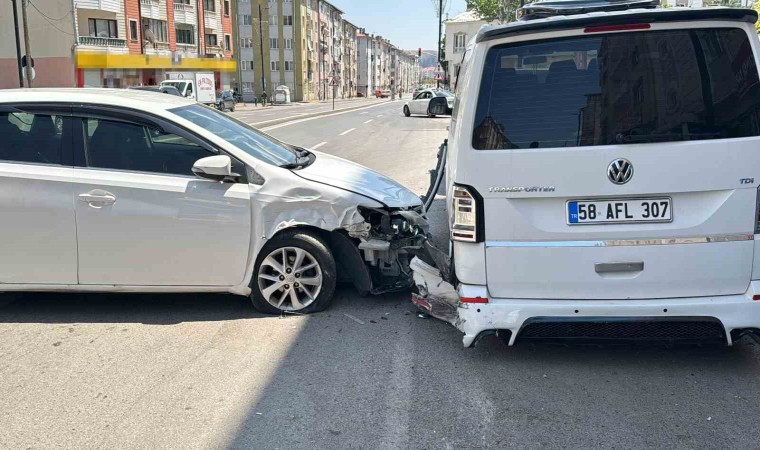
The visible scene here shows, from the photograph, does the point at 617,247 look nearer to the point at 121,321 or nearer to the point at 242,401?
the point at 242,401

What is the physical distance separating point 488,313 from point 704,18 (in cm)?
197

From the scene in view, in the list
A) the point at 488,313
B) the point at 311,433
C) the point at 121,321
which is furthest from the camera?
the point at 121,321

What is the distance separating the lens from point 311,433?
326cm

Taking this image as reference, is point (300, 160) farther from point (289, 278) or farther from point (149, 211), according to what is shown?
point (149, 211)

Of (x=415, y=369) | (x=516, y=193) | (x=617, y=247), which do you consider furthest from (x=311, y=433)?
(x=617, y=247)

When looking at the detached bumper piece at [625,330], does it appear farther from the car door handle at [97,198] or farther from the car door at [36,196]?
the car door at [36,196]

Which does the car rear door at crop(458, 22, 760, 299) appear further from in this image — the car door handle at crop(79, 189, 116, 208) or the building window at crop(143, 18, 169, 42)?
the building window at crop(143, 18, 169, 42)

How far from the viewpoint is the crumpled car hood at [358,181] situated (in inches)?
200

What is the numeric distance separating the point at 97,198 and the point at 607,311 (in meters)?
3.54

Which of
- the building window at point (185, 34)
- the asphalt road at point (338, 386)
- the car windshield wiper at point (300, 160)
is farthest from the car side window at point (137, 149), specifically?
the building window at point (185, 34)

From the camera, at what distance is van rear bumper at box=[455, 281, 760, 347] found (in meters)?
3.57

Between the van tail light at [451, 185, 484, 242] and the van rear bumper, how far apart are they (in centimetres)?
31

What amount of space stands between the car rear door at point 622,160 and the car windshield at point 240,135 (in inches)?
85.0

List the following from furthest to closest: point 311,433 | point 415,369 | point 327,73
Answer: point 327,73 < point 415,369 < point 311,433
